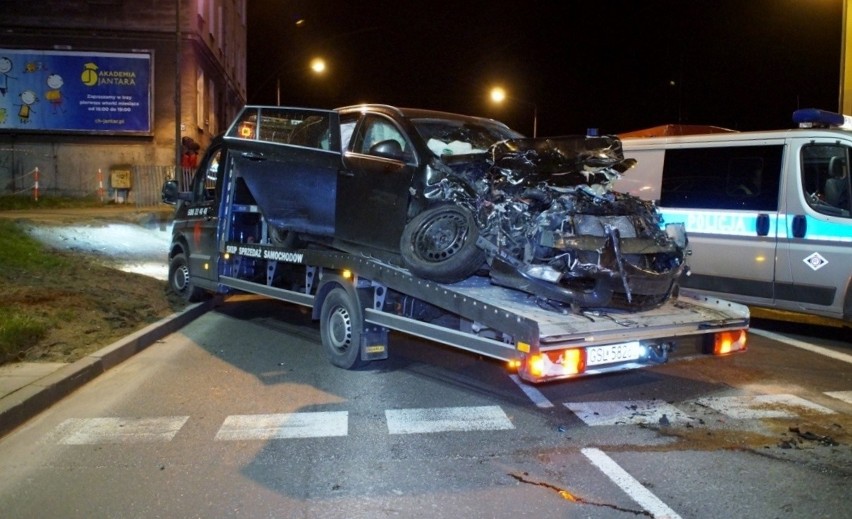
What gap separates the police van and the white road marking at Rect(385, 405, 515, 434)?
4.65m

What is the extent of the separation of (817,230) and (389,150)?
518 centimetres

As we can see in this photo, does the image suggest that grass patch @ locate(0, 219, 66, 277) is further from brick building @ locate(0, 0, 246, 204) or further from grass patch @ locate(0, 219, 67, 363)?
brick building @ locate(0, 0, 246, 204)

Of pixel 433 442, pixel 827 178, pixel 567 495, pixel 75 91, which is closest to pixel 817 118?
pixel 827 178

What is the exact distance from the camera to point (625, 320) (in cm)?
576

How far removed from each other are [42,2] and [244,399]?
26090 mm

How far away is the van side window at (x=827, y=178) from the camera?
28.2 feet

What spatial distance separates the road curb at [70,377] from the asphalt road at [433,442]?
132 millimetres

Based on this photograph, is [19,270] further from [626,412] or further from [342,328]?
[626,412]

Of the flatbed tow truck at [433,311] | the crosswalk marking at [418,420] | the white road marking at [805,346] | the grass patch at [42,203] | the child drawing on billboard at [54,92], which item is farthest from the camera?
the child drawing on billboard at [54,92]

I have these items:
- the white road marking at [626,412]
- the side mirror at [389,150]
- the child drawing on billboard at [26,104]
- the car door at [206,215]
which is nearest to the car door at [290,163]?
the side mirror at [389,150]

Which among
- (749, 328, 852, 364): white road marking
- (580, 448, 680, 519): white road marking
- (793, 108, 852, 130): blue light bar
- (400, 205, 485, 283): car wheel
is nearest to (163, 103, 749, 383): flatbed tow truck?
(400, 205, 485, 283): car wheel

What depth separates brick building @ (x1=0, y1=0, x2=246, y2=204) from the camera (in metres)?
27.2

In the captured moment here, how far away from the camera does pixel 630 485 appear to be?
4.61 meters

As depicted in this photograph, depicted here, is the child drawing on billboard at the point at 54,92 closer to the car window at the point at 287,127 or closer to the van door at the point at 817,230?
the car window at the point at 287,127
